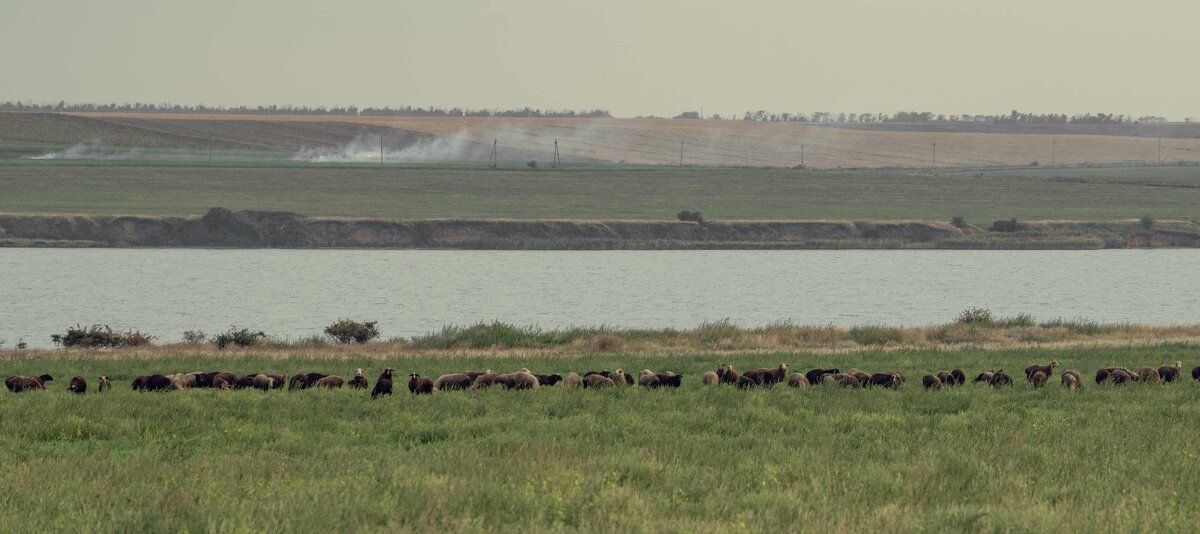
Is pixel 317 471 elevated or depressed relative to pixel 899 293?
elevated

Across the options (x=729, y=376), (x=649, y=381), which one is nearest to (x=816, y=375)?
(x=729, y=376)

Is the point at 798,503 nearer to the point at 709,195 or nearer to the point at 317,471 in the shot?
the point at 317,471

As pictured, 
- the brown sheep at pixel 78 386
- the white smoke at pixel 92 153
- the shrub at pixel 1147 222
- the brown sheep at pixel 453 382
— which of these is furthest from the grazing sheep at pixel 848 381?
the white smoke at pixel 92 153

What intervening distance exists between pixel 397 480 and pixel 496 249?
92349 millimetres

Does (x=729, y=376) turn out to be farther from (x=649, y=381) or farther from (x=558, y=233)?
(x=558, y=233)

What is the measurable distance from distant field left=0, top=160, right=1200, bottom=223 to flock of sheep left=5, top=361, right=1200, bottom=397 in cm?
8672

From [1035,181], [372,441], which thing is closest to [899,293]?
[372,441]

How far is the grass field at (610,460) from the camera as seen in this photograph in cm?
1310

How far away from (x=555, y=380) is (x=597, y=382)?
1125 millimetres

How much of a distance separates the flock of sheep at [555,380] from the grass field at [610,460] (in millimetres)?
650

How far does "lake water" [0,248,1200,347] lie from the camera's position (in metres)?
60.4

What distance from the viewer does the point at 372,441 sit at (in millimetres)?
17875

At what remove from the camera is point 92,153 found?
567 feet

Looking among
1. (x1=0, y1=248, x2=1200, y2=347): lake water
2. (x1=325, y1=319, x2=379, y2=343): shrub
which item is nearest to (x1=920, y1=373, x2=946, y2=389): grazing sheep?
(x1=325, y1=319, x2=379, y2=343): shrub
